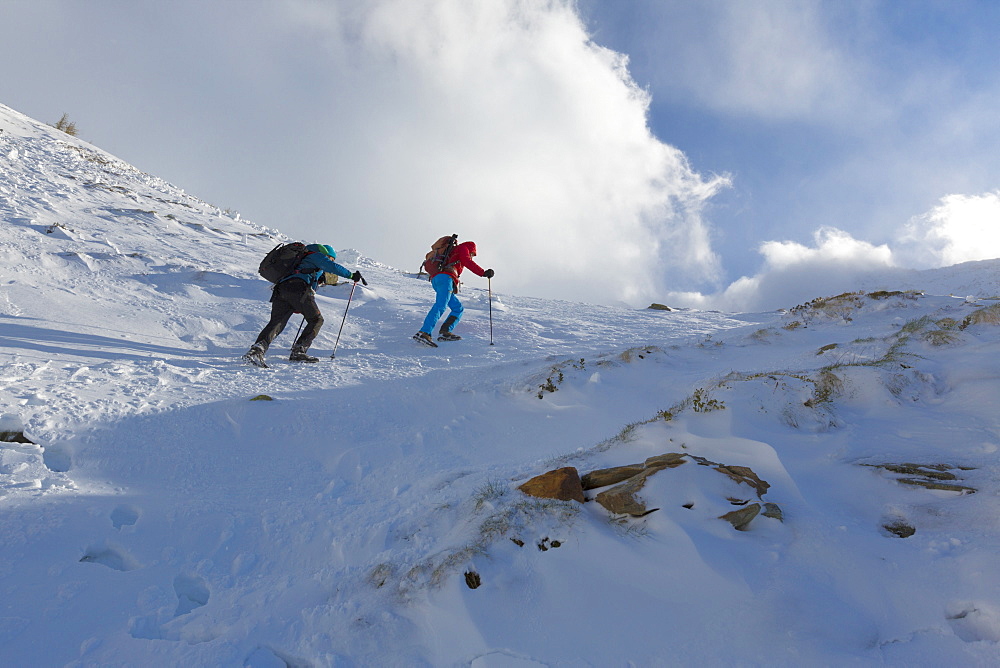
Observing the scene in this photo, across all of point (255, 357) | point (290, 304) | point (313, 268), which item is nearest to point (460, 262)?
point (313, 268)

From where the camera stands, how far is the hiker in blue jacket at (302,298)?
7758 millimetres

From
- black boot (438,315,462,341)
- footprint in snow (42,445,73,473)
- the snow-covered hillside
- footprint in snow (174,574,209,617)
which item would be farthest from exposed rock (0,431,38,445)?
black boot (438,315,462,341)

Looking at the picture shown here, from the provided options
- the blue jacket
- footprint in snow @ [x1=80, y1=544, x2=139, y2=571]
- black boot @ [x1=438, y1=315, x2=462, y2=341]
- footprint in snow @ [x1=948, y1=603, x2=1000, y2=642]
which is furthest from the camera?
black boot @ [x1=438, y1=315, x2=462, y2=341]

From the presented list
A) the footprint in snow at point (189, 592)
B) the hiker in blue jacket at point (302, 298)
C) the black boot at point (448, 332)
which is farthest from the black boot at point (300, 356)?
the footprint in snow at point (189, 592)

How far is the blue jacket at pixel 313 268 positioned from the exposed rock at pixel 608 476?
6121 mm

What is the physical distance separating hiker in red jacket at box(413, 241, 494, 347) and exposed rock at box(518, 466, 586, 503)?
6.57 metres

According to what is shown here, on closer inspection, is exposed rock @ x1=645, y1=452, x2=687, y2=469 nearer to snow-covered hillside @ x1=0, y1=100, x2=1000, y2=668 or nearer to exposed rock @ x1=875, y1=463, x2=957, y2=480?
snow-covered hillside @ x1=0, y1=100, x2=1000, y2=668

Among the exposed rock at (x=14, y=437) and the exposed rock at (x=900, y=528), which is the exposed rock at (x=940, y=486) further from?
the exposed rock at (x=14, y=437)

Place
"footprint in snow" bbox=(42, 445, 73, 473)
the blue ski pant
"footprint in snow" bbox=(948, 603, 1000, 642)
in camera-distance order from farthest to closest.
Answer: the blue ski pant < "footprint in snow" bbox=(42, 445, 73, 473) < "footprint in snow" bbox=(948, 603, 1000, 642)

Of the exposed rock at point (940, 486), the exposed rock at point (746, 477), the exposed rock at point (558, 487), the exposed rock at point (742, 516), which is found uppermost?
the exposed rock at point (940, 486)

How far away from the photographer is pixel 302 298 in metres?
7.85

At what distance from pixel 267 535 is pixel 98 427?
7.68ft

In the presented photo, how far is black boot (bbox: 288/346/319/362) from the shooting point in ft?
25.6

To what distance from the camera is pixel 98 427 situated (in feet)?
14.3
